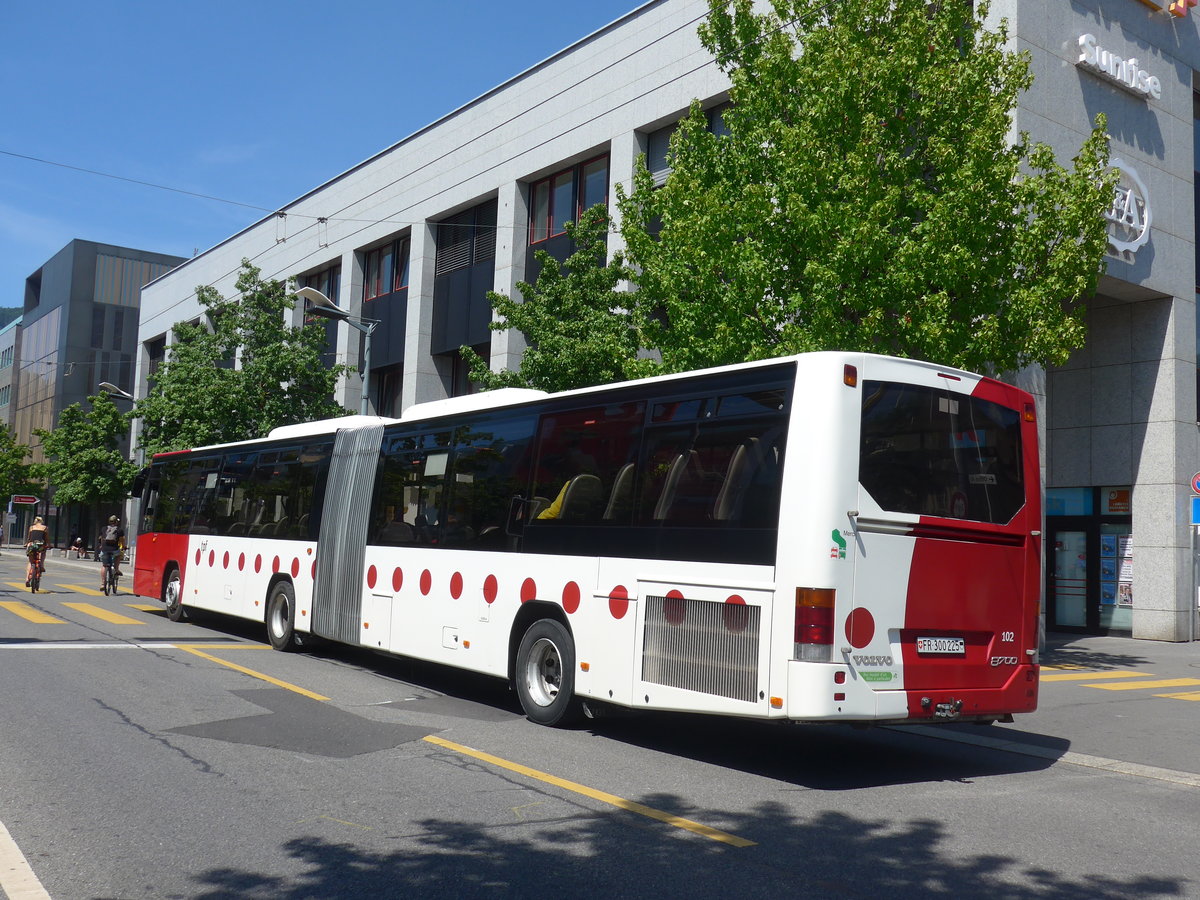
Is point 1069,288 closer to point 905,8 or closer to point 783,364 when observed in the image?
point 905,8

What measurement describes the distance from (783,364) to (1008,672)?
288 cm

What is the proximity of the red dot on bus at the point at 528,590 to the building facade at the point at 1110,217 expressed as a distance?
11.1 m

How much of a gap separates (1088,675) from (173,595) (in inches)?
558

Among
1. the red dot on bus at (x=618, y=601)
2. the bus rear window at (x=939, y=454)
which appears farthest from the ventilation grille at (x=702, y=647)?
the bus rear window at (x=939, y=454)

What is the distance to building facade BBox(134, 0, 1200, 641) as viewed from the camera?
2097 centimetres

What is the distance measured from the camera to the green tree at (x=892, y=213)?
47.9 ft

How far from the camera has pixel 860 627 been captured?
298 inches

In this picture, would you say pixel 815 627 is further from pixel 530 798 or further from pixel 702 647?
pixel 530 798

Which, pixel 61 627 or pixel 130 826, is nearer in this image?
pixel 130 826

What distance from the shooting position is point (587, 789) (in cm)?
711

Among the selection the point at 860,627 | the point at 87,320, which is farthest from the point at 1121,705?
the point at 87,320

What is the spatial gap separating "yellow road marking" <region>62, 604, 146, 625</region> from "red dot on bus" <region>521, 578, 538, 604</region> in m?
10.5

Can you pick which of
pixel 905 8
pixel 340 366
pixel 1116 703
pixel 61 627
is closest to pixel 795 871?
pixel 1116 703

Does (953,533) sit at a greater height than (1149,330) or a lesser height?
lesser
